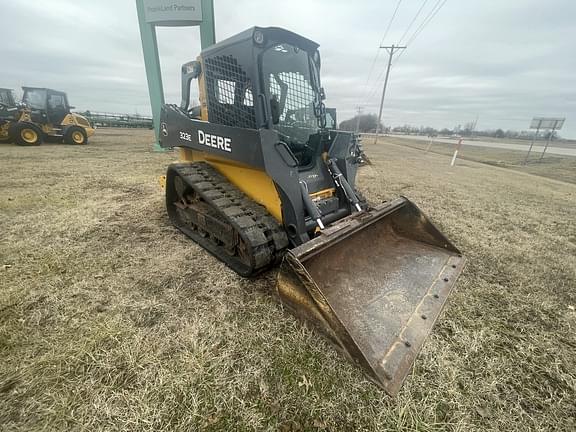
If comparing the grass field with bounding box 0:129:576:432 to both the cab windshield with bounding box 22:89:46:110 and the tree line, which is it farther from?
the tree line

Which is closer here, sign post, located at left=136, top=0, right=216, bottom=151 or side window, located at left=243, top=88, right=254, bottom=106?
side window, located at left=243, top=88, right=254, bottom=106

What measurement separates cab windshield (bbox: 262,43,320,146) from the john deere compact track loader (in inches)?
0.6

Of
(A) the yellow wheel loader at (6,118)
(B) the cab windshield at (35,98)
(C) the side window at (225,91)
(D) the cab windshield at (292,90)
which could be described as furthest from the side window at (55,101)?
(D) the cab windshield at (292,90)

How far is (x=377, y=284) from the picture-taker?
239cm

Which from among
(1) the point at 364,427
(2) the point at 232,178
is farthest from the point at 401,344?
(2) the point at 232,178

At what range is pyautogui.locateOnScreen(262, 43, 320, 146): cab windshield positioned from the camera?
2.96 m

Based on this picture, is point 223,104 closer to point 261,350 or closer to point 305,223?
point 305,223

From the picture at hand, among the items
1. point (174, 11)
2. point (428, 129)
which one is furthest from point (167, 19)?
point (428, 129)

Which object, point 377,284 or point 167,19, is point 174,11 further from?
point 377,284

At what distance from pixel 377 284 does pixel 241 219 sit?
4.85 feet

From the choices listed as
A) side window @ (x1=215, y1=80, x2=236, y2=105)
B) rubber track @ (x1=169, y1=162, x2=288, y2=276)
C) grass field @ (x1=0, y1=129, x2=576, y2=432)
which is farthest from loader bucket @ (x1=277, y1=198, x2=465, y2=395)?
side window @ (x1=215, y1=80, x2=236, y2=105)

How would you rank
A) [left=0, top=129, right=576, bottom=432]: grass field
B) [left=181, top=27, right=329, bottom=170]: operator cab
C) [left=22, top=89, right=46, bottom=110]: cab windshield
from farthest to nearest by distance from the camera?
[left=22, top=89, right=46, bottom=110]: cab windshield, [left=181, top=27, right=329, bottom=170]: operator cab, [left=0, top=129, right=576, bottom=432]: grass field

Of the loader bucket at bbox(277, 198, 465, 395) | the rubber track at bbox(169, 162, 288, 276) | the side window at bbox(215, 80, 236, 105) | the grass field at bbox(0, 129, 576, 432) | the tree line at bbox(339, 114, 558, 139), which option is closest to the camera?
the grass field at bbox(0, 129, 576, 432)

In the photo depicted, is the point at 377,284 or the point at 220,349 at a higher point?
the point at 377,284
